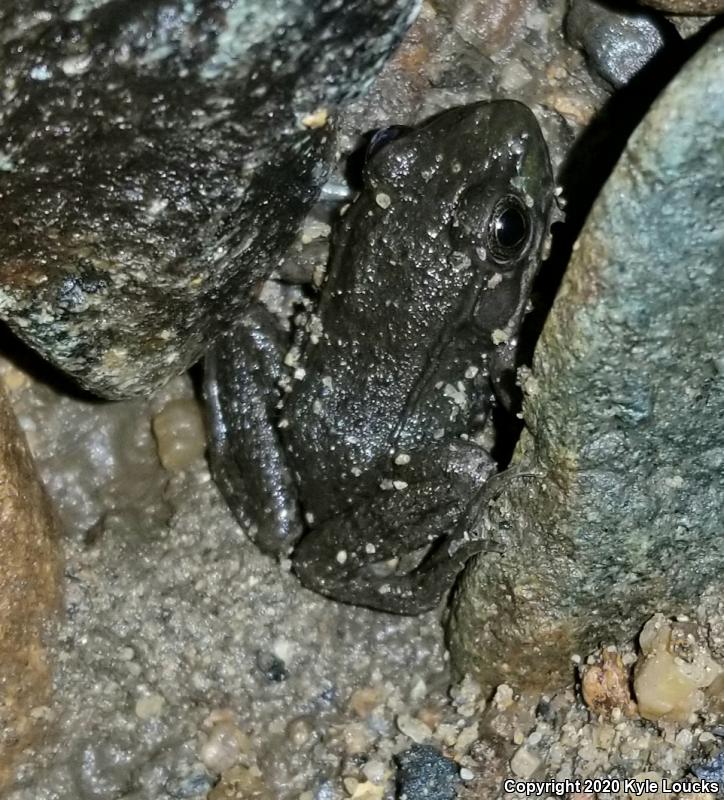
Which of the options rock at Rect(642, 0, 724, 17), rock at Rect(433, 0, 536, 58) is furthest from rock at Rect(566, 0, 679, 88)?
rock at Rect(642, 0, 724, 17)

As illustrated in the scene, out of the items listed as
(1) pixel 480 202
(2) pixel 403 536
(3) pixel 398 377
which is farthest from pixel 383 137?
(2) pixel 403 536

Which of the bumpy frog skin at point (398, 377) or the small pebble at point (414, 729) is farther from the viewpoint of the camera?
the small pebble at point (414, 729)

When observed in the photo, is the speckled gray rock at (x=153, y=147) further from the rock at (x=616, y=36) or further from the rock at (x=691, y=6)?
the rock at (x=616, y=36)

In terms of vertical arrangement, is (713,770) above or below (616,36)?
below

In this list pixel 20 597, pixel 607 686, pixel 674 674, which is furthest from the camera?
pixel 20 597

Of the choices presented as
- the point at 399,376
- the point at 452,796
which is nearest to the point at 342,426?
the point at 399,376

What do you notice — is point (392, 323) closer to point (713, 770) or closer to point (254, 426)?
point (254, 426)

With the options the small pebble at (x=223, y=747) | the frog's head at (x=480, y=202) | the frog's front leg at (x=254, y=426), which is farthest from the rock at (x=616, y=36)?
the small pebble at (x=223, y=747)

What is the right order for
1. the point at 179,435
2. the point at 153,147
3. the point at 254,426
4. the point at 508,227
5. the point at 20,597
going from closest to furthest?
the point at 153,147 → the point at 508,227 → the point at 20,597 → the point at 254,426 → the point at 179,435
